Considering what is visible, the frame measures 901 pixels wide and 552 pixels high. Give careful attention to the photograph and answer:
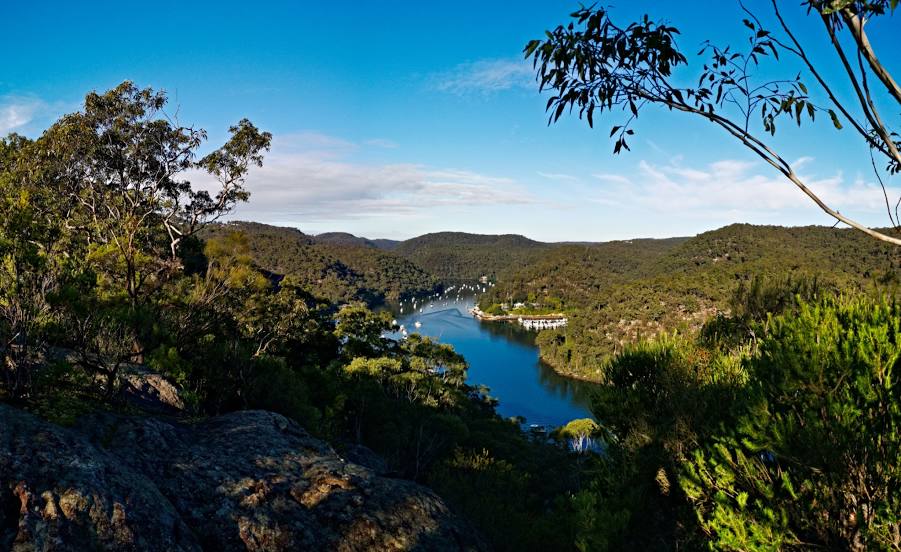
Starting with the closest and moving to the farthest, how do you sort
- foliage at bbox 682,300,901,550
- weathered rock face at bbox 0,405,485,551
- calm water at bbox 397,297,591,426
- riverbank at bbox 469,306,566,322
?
weathered rock face at bbox 0,405,485,551 < foliage at bbox 682,300,901,550 < calm water at bbox 397,297,591,426 < riverbank at bbox 469,306,566,322

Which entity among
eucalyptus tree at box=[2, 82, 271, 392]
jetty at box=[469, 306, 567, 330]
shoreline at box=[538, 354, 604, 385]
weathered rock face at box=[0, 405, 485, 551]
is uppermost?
eucalyptus tree at box=[2, 82, 271, 392]

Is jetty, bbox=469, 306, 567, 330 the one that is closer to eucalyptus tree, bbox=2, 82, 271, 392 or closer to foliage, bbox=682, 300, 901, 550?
eucalyptus tree, bbox=2, 82, 271, 392

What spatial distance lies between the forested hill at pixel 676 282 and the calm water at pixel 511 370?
271 inches

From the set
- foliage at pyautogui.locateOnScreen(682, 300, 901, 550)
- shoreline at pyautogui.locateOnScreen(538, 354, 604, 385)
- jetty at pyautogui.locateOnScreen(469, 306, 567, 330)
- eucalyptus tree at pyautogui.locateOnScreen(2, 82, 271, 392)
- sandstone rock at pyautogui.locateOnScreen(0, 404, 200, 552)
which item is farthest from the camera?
jetty at pyautogui.locateOnScreen(469, 306, 567, 330)

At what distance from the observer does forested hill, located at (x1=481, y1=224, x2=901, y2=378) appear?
100562 mm

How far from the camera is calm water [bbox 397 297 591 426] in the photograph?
7462cm

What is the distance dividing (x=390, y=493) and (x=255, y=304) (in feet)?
68.0

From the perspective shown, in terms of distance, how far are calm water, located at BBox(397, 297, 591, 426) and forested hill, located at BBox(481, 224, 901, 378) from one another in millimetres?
6884

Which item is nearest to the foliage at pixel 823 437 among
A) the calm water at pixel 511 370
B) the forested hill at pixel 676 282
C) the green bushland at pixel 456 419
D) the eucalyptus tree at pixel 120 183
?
the green bushland at pixel 456 419

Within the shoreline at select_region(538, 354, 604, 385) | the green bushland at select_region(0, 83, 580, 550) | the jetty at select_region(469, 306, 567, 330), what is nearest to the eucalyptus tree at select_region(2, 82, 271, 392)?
the green bushland at select_region(0, 83, 580, 550)

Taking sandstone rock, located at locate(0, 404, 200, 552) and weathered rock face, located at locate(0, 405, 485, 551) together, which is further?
weathered rock face, located at locate(0, 405, 485, 551)

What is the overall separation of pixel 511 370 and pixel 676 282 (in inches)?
1920

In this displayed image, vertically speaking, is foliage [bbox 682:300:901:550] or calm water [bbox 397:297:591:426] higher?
foliage [bbox 682:300:901:550]

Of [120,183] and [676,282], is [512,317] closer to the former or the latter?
[676,282]
